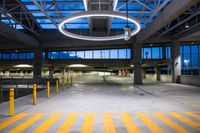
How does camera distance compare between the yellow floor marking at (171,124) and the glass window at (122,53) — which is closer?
the yellow floor marking at (171,124)

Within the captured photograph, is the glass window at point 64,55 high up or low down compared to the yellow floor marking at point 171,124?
up

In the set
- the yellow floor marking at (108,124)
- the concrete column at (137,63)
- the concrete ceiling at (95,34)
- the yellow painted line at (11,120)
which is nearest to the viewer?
the yellow floor marking at (108,124)

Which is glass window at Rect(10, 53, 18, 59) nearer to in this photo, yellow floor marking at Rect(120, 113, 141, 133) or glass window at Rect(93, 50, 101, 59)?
glass window at Rect(93, 50, 101, 59)

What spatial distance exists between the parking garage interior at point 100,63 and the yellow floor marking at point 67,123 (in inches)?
1.4

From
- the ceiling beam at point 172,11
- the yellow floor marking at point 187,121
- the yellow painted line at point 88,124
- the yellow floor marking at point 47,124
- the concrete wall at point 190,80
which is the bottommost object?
the yellow floor marking at point 187,121

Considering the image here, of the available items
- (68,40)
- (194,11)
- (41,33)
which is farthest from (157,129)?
(41,33)

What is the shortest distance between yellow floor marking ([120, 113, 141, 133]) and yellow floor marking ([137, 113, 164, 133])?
446 millimetres

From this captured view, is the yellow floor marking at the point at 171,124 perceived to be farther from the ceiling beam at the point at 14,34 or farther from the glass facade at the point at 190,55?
the glass facade at the point at 190,55

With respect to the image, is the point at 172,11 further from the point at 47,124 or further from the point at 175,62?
the point at 175,62

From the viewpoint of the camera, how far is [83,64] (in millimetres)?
42125

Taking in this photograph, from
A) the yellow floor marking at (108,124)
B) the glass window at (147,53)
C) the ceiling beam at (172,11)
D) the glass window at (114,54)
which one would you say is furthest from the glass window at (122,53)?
the yellow floor marking at (108,124)

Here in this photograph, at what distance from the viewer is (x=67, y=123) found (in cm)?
693

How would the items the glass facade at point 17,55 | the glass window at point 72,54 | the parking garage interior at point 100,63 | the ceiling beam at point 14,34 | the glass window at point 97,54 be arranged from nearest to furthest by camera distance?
the parking garage interior at point 100,63 → the ceiling beam at point 14,34 → the glass window at point 97,54 → the glass window at point 72,54 → the glass facade at point 17,55

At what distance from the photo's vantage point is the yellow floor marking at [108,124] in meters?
6.08
